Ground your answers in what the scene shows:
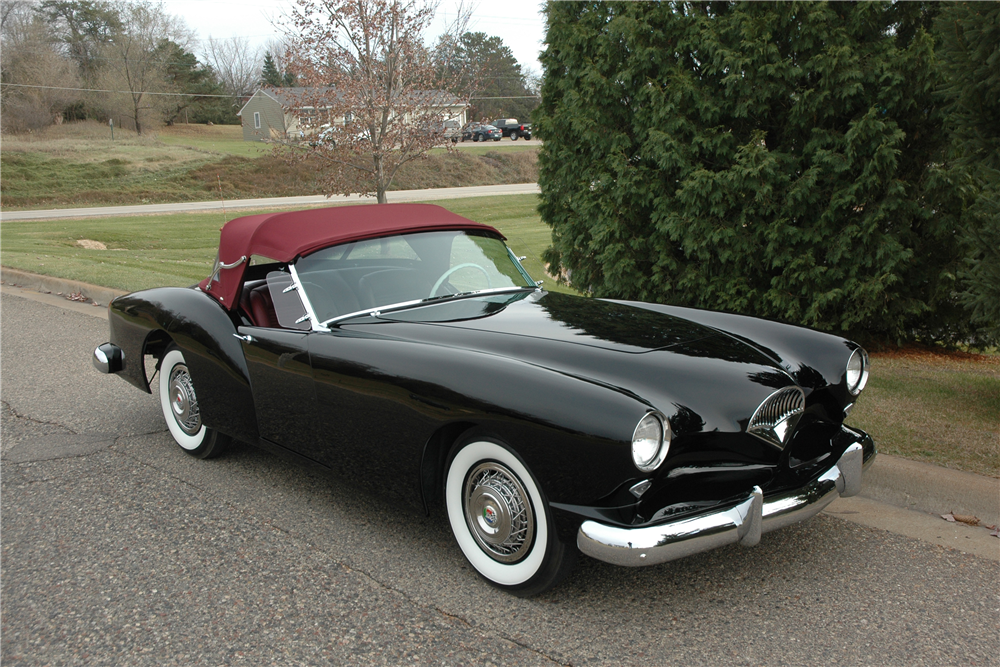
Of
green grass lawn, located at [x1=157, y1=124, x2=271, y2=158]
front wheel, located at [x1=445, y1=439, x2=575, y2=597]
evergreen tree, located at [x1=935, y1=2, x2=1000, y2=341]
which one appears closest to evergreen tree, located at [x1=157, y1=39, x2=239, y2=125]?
green grass lawn, located at [x1=157, y1=124, x2=271, y2=158]

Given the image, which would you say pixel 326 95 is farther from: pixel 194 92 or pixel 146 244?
pixel 194 92

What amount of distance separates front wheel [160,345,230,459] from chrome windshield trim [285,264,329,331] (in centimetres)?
101

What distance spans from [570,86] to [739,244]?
2.28m

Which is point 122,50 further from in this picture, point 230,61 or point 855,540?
point 855,540

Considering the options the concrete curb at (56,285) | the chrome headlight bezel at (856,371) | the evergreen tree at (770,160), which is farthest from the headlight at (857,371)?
the concrete curb at (56,285)

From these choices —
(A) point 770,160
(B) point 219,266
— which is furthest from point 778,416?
(A) point 770,160

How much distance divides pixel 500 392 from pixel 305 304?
1.44m

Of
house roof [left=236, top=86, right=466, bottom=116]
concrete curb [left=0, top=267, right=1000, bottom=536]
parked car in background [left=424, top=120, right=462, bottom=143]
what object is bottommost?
concrete curb [left=0, top=267, right=1000, bottom=536]

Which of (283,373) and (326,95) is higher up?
(326,95)

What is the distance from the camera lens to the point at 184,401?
15.3ft

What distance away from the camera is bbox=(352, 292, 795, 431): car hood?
9.59ft

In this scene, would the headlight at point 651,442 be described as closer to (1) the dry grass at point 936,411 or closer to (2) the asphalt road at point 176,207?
(1) the dry grass at point 936,411

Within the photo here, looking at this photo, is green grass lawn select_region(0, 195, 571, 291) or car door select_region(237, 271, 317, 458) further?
green grass lawn select_region(0, 195, 571, 291)

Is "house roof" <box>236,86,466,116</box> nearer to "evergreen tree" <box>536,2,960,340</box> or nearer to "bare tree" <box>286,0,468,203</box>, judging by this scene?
"bare tree" <box>286,0,468,203</box>
